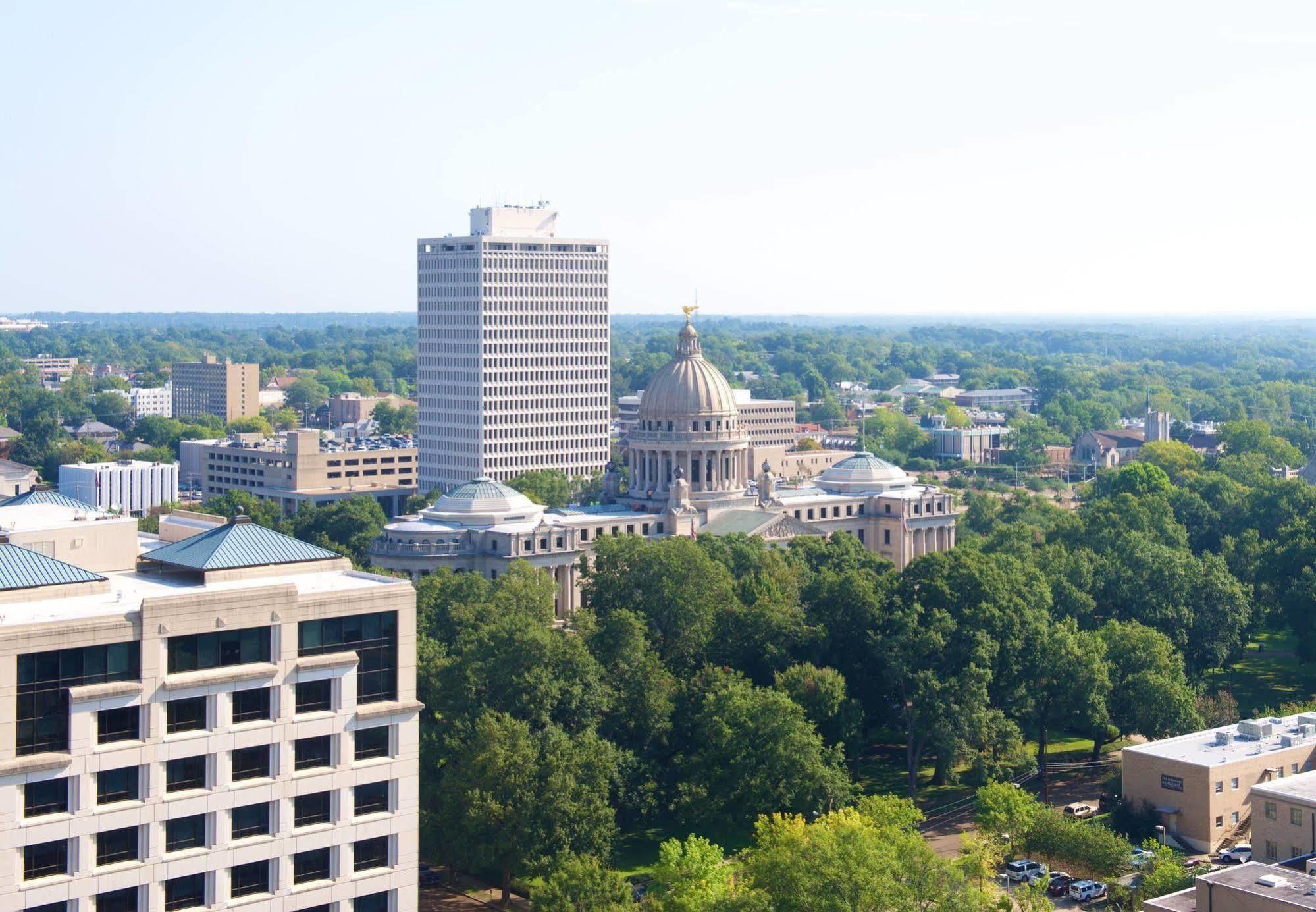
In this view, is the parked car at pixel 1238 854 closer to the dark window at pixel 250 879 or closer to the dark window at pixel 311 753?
the dark window at pixel 311 753

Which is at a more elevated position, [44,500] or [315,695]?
[44,500]

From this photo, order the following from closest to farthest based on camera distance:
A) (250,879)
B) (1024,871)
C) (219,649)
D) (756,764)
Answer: (219,649)
(250,879)
(1024,871)
(756,764)

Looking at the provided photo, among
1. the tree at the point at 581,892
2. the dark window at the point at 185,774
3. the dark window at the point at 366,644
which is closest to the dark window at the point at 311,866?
the dark window at the point at 185,774

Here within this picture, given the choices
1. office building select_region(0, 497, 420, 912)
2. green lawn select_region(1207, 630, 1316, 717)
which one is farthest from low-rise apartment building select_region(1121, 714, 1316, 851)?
office building select_region(0, 497, 420, 912)

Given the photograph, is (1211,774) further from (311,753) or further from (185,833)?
(185,833)

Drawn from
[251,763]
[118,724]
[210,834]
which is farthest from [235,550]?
[210,834]
